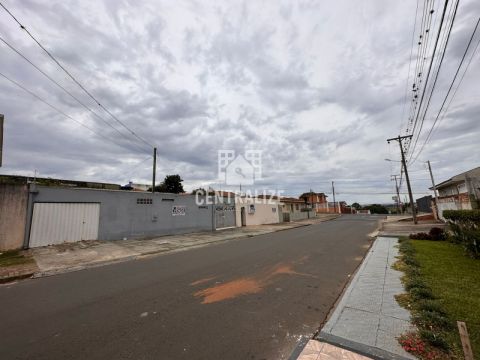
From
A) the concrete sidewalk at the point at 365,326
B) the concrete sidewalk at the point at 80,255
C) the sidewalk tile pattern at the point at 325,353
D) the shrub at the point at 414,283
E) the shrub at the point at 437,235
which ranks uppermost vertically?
the shrub at the point at 437,235

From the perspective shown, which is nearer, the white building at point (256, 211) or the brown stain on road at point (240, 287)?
the brown stain on road at point (240, 287)

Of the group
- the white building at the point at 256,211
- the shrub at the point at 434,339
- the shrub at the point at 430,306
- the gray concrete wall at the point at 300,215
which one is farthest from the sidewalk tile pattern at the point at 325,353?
the gray concrete wall at the point at 300,215

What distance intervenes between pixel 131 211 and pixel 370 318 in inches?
619

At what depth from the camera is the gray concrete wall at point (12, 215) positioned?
11570 mm

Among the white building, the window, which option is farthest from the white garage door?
the white building

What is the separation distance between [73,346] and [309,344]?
3453 mm

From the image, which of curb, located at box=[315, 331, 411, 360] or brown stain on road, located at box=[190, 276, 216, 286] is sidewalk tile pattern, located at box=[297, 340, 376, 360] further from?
brown stain on road, located at box=[190, 276, 216, 286]

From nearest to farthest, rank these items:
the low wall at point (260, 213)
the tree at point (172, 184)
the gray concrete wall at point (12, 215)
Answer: the gray concrete wall at point (12, 215)
the low wall at point (260, 213)
the tree at point (172, 184)

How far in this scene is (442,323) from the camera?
12.8 feet

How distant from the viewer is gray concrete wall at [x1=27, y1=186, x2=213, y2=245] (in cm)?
1402

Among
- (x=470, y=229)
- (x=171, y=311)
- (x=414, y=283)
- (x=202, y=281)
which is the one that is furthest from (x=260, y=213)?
(x=171, y=311)

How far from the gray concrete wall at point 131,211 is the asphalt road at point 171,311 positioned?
7.00 meters

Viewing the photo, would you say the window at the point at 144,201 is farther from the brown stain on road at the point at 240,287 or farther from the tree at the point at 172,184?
the tree at the point at 172,184

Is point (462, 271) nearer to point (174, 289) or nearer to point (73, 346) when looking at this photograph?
point (174, 289)
